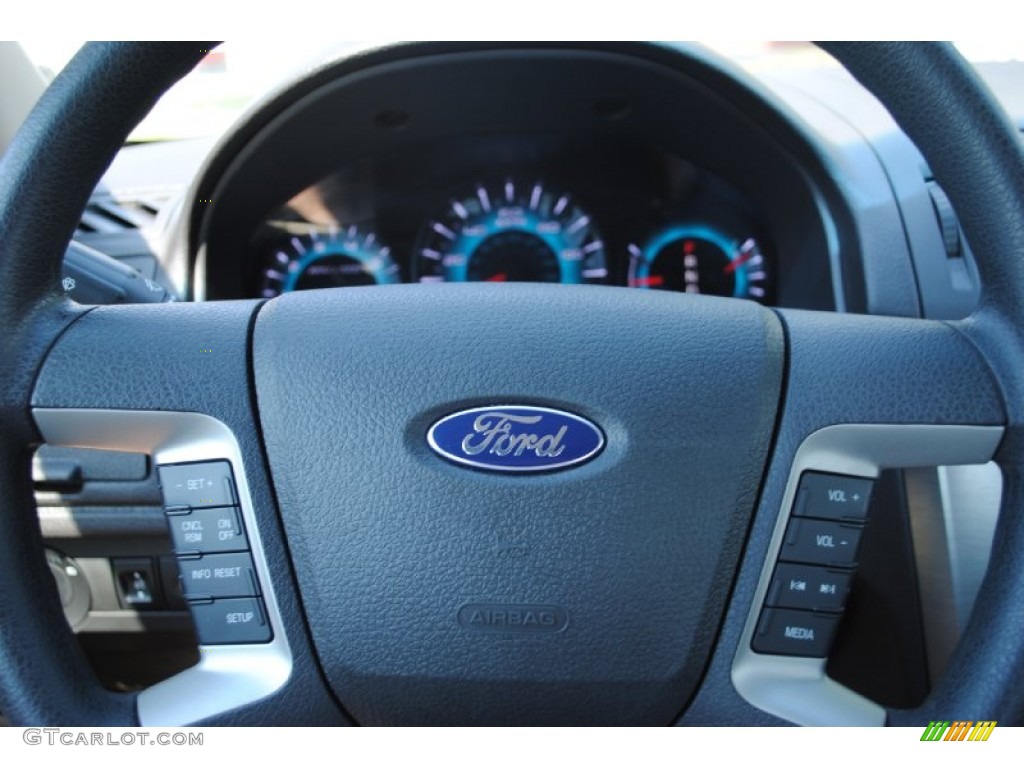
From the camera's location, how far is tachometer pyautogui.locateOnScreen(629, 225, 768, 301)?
6.73 ft

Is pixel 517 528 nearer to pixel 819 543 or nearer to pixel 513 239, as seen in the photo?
pixel 819 543

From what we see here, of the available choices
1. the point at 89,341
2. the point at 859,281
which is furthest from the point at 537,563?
the point at 859,281

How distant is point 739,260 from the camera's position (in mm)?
2070

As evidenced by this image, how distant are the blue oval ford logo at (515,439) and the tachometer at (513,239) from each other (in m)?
1.23

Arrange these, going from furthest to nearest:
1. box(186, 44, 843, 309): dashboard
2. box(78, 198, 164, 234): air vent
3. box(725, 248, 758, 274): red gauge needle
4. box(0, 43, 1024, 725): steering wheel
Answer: box(725, 248, 758, 274): red gauge needle < box(78, 198, 164, 234): air vent < box(186, 44, 843, 309): dashboard < box(0, 43, 1024, 725): steering wheel

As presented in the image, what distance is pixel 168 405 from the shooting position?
91 cm

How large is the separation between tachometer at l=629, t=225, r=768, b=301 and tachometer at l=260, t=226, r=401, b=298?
1.73ft

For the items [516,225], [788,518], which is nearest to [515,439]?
[788,518]

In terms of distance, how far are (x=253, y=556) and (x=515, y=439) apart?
10.0 inches

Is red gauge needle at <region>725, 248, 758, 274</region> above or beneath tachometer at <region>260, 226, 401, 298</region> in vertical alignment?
above

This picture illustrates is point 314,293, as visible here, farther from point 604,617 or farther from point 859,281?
point 859,281

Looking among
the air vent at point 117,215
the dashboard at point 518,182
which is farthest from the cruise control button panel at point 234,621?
the air vent at point 117,215

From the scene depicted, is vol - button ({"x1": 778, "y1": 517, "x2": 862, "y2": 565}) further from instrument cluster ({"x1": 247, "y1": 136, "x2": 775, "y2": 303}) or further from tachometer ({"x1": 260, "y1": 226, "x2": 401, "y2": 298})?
tachometer ({"x1": 260, "y1": 226, "x2": 401, "y2": 298})

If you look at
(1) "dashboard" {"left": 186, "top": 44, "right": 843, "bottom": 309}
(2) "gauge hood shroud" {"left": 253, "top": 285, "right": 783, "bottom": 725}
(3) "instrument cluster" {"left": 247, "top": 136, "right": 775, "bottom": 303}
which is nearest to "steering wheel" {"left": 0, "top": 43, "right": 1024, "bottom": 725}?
(2) "gauge hood shroud" {"left": 253, "top": 285, "right": 783, "bottom": 725}
